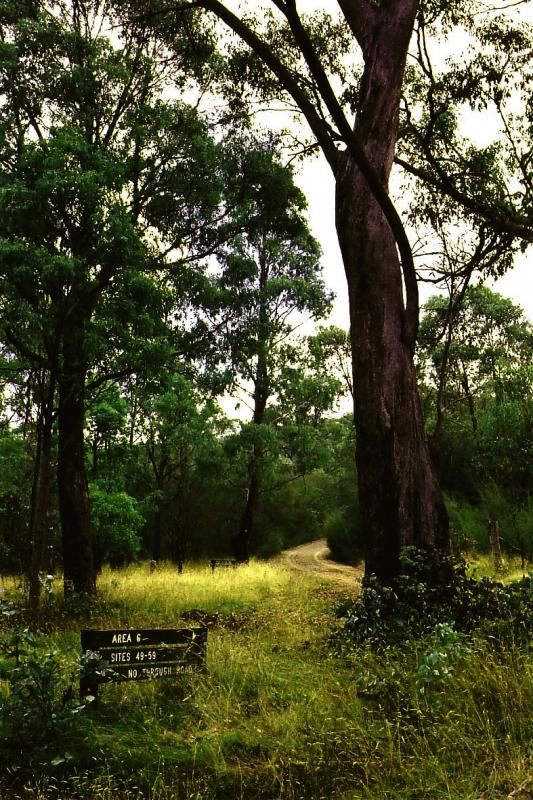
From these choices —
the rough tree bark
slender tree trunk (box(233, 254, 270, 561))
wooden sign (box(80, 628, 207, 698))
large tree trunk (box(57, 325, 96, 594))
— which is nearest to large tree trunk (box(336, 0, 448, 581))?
the rough tree bark

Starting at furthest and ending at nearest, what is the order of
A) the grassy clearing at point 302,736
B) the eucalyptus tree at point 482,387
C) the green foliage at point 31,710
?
the eucalyptus tree at point 482,387, the green foliage at point 31,710, the grassy clearing at point 302,736

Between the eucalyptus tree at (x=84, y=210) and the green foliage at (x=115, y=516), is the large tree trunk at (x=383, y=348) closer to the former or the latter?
the eucalyptus tree at (x=84, y=210)

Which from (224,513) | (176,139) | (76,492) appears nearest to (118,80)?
(176,139)

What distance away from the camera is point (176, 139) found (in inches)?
462

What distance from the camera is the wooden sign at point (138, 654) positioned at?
485 centimetres

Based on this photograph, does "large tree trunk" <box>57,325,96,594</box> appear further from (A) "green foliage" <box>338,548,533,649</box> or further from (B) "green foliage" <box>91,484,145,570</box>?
(A) "green foliage" <box>338,548,533,649</box>

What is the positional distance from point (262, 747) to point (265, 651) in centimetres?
240

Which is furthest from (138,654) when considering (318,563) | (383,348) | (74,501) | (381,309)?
(318,563)

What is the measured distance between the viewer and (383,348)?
7430mm

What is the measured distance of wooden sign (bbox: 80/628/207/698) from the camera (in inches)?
191

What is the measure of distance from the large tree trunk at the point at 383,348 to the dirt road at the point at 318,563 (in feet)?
31.5

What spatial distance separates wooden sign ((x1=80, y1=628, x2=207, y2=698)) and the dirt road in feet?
36.8

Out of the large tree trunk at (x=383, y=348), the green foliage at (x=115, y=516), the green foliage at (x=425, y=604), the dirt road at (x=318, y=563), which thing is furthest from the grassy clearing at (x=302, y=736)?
the dirt road at (x=318, y=563)

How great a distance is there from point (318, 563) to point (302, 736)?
1856 centimetres
